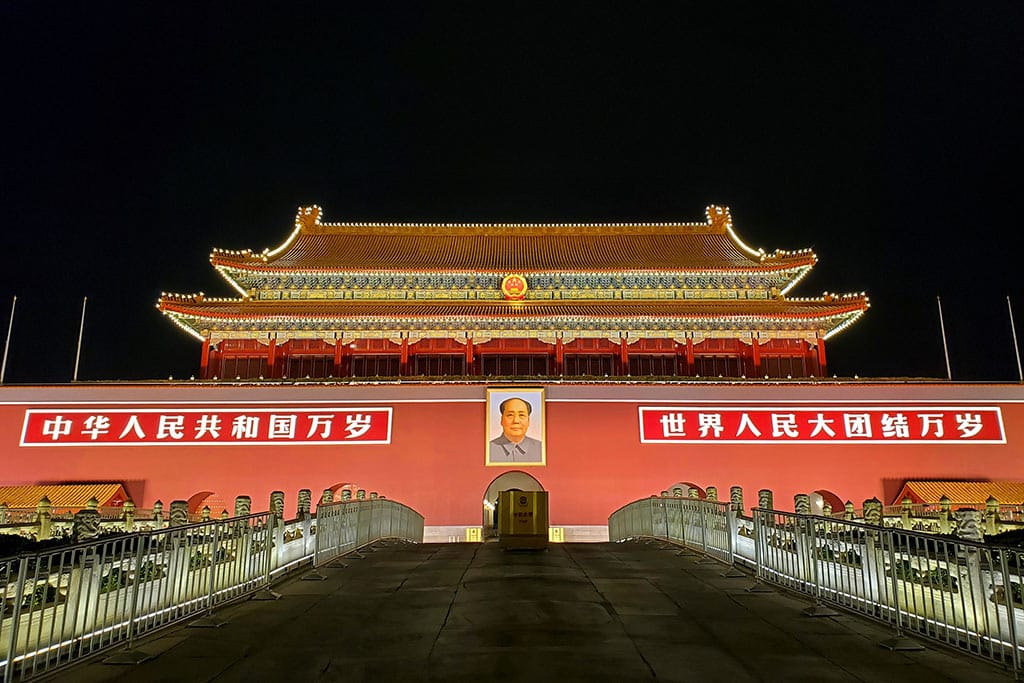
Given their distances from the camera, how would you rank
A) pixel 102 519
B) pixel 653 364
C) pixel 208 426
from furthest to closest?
pixel 653 364, pixel 208 426, pixel 102 519

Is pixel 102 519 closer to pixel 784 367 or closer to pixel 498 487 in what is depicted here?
pixel 498 487

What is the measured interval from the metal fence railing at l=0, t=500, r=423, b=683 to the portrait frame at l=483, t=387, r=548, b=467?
9724mm

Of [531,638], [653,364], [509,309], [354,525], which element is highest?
[509,309]

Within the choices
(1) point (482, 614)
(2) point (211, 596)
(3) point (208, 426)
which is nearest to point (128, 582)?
(2) point (211, 596)

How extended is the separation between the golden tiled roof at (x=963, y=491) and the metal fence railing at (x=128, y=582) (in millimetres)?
16316

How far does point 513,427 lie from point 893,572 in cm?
1432

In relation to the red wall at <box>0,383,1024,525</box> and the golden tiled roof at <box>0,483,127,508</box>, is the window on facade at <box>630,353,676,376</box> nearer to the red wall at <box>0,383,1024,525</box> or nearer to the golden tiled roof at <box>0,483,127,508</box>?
the red wall at <box>0,383,1024,525</box>

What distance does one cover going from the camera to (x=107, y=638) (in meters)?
6.54

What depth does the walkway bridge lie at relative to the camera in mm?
5832

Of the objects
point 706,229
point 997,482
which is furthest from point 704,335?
point 997,482

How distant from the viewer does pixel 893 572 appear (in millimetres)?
7004

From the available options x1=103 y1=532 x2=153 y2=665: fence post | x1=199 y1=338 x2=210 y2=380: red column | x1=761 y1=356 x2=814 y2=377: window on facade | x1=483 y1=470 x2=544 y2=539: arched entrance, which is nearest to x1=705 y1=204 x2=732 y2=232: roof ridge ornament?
x1=761 y1=356 x2=814 y2=377: window on facade

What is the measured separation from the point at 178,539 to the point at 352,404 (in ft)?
45.3

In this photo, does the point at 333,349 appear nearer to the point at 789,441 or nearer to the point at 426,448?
the point at 426,448
